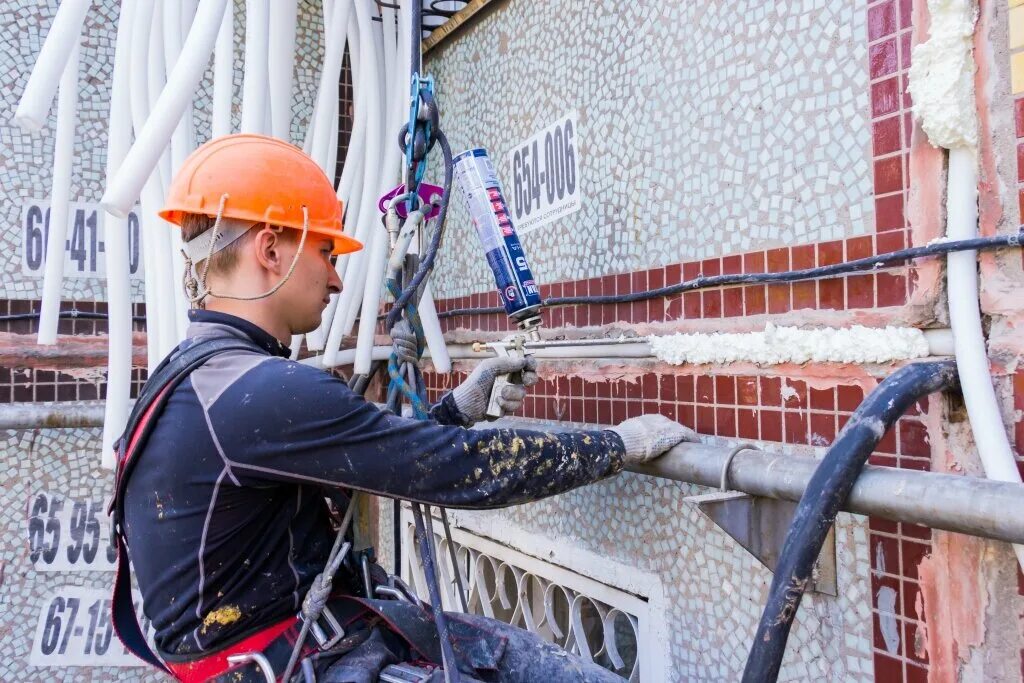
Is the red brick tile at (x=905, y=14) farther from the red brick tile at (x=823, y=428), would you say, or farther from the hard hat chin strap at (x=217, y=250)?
the hard hat chin strap at (x=217, y=250)

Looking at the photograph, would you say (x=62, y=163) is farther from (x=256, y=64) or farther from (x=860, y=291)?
(x=860, y=291)

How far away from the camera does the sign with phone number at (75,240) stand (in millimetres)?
3344

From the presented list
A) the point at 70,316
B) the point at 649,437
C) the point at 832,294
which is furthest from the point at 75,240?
the point at 832,294

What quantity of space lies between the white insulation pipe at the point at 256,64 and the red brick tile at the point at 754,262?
1.51 m

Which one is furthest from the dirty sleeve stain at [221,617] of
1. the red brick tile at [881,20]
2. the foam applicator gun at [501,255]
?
the red brick tile at [881,20]

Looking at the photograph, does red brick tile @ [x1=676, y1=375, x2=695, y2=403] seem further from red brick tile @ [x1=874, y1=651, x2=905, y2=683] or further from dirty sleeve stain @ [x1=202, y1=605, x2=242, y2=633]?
dirty sleeve stain @ [x1=202, y1=605, x2=242, y2=633]

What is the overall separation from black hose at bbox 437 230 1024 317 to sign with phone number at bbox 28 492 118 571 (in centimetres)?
232

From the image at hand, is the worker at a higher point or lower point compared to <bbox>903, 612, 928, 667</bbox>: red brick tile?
higher

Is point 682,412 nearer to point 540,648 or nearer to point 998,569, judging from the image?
point 540,648

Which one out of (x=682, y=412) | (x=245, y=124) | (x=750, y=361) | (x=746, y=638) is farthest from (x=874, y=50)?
(x=245, y=124)

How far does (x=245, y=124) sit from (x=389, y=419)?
136cm

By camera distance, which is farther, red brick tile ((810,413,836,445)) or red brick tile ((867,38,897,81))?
red brick tile ((810,413,836,445))

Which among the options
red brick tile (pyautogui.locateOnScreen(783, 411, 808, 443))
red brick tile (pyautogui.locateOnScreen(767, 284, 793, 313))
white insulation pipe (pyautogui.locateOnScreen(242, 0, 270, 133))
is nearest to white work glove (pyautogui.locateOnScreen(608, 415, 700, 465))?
red brick tile (pyautogui.locateOnScreen(783, 411, 808, 443))

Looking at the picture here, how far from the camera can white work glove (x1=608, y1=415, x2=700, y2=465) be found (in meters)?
1.81
